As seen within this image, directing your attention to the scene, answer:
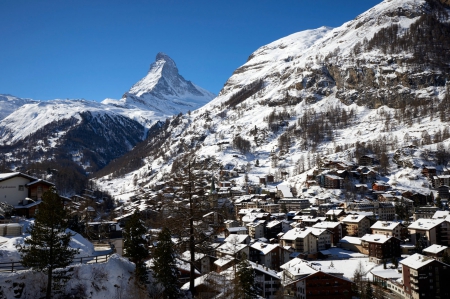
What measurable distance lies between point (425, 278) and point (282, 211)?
50374 mm

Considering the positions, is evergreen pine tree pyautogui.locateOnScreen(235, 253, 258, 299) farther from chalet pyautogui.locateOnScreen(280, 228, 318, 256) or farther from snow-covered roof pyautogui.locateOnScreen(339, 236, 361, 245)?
snow-covered roof pyautogui.locateOnScreen(339, 236, 361, 245)

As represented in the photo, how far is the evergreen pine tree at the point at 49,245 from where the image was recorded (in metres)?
13.5

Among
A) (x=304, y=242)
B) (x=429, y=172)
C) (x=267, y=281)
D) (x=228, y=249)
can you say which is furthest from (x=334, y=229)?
(x=429, y=172)

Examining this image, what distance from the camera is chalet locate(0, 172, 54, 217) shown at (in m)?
25.1

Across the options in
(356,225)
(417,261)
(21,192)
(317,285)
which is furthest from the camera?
(356,225)

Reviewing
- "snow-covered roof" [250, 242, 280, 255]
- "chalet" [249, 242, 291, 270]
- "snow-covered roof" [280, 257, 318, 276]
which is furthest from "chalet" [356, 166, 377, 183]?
"snow-covered roof" [280, 257, 318, 276]

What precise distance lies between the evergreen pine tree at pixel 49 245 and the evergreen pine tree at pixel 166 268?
15.0 ft

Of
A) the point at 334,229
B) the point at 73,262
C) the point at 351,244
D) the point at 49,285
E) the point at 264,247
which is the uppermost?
the point at 73,262

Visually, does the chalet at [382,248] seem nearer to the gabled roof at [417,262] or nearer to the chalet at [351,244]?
the chalet at [351,244]

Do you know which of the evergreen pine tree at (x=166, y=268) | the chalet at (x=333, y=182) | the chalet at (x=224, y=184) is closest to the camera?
the evergreen pine tree at (x=166, y=268)

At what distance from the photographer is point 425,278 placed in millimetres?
43156

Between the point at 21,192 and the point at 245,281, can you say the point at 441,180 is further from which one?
the point at 21,192

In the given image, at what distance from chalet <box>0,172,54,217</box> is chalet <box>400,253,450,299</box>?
41.3 m

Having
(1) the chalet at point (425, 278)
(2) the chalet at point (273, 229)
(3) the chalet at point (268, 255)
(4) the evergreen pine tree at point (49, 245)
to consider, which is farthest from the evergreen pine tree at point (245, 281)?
(2) the chalet at point (273, 229)
